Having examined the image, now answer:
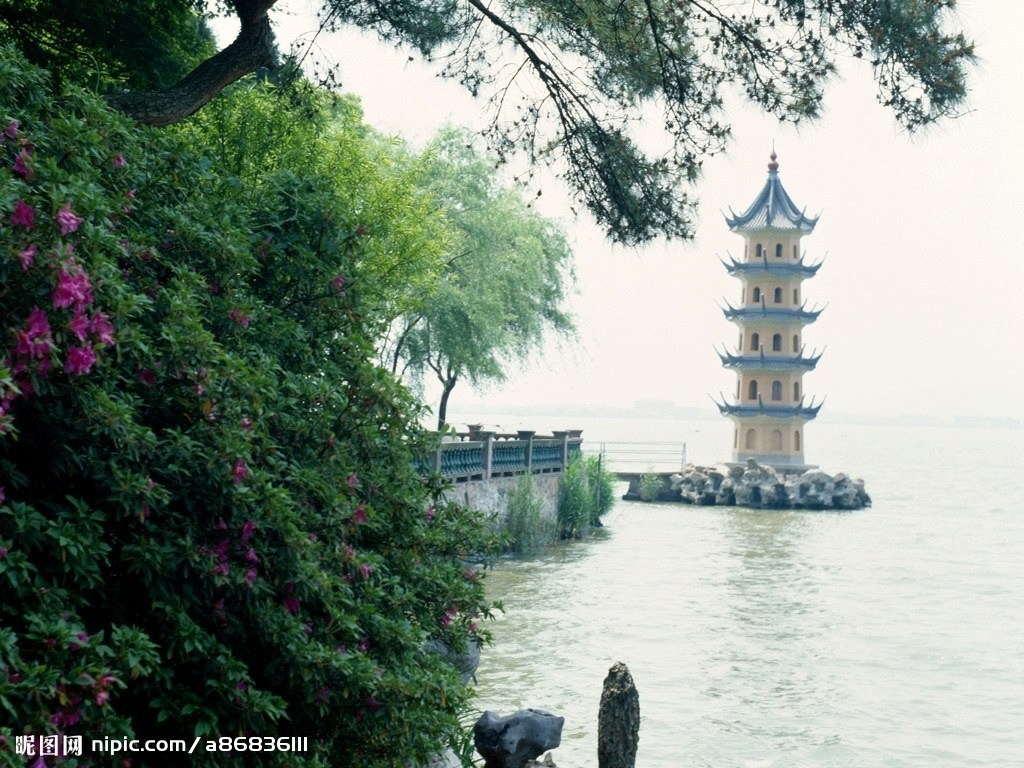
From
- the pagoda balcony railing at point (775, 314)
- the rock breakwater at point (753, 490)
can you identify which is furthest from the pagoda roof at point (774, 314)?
the rock breakwater at point (753, 490)

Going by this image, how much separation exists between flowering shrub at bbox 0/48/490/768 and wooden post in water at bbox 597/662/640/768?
1.97m

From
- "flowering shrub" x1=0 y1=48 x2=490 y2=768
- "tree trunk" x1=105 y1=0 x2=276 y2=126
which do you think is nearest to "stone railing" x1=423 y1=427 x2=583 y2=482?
"tree trunk" x1=105 y1=0 x2=276 y2=126

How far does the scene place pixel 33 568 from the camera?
3.86 metres

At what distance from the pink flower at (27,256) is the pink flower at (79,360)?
0.30m

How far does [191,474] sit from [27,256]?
1.01 m

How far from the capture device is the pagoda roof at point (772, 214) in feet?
191

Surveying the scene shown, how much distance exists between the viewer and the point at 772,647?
17953mm

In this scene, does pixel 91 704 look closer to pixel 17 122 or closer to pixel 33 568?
pixel 33 568

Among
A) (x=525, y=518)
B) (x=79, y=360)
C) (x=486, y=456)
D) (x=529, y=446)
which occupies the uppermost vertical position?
(x=529, y=446)

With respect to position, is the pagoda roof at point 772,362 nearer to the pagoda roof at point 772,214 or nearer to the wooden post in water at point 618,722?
the pagoda roof at point 772,214

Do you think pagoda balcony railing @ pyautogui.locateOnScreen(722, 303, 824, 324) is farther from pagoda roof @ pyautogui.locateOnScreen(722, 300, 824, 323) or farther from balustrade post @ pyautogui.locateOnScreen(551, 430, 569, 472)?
balustrade post @ pyautogui.locateOnScreen(551, 430, 569, 472)

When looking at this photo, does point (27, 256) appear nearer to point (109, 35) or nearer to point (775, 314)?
point (109, 35)

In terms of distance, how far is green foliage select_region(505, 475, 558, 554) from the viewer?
2753cm

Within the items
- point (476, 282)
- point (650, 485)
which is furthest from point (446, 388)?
point (650, 485)
